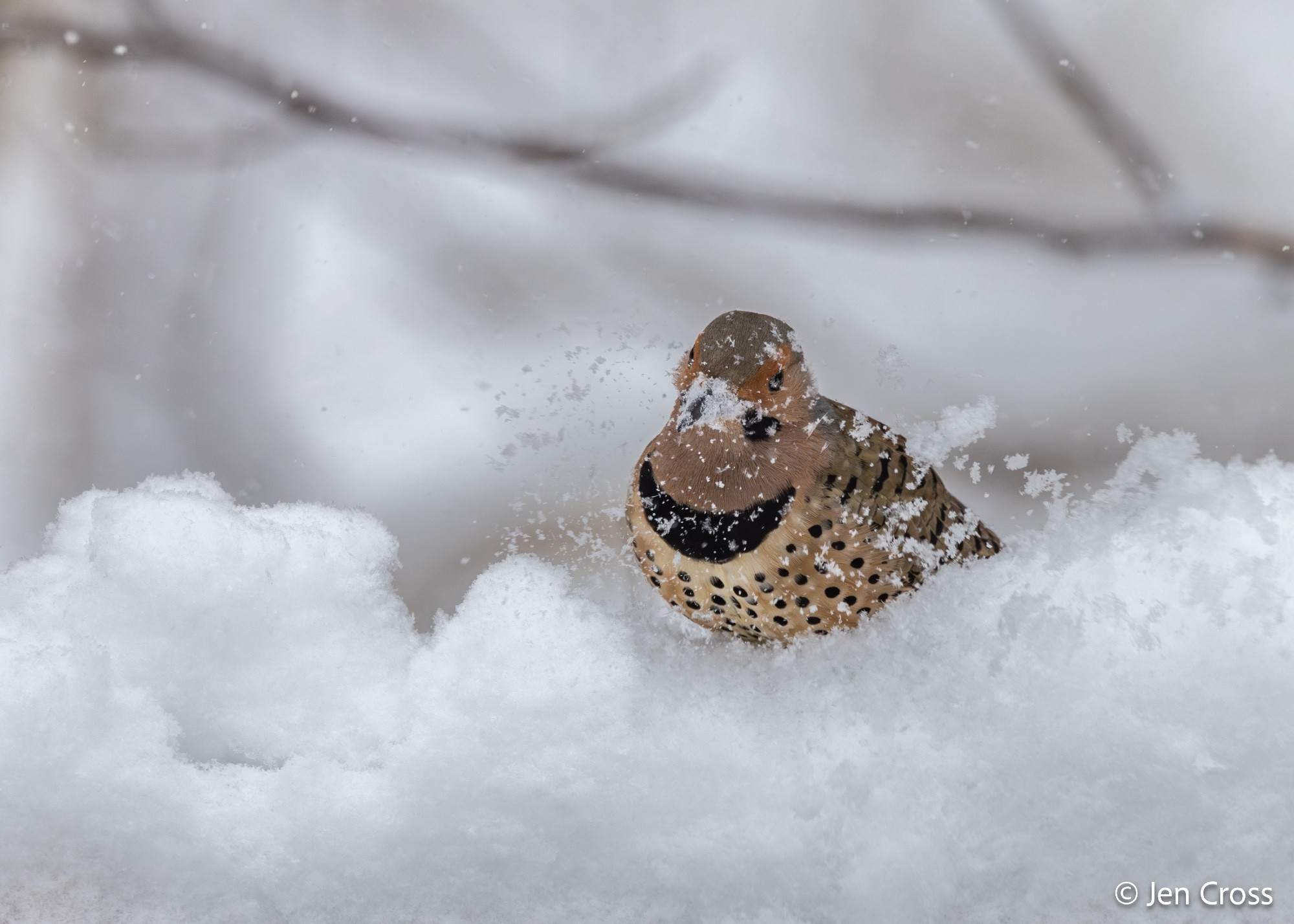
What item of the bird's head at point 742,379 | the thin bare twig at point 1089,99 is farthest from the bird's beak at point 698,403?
the thin bare twig at point 1089,99

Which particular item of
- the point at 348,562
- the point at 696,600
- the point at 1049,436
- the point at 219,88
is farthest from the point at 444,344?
the point at 1049,436

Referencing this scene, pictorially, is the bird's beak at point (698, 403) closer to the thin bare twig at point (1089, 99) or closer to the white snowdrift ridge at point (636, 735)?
the white snowdrift ridge at point (636, 735)

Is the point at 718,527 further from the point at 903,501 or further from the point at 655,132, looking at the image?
the point at 655,132

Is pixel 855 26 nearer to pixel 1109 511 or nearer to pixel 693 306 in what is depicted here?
pixel 693 306

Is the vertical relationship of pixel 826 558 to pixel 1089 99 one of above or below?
below

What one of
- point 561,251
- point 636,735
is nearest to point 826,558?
point 636,735

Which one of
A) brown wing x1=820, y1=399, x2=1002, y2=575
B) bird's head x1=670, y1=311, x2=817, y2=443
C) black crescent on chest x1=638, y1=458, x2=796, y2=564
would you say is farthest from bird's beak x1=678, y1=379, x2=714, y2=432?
brown wing x1=820, y1=399, x2=1002, y2=575

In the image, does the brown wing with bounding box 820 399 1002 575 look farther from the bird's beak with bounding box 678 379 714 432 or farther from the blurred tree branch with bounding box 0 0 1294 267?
the blurred tree branch with bounding box 0 0 1294 267
